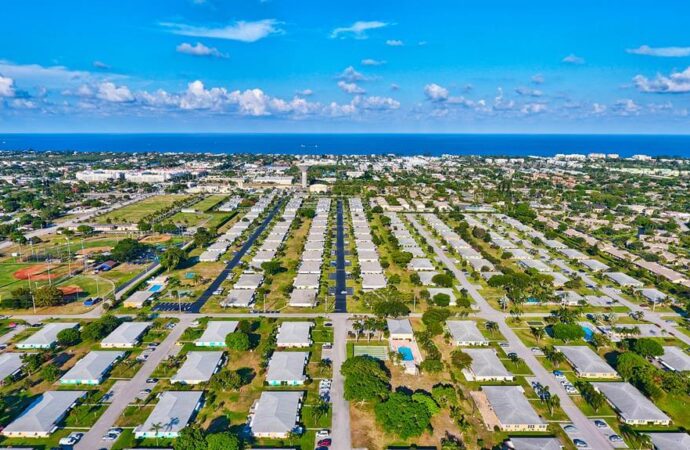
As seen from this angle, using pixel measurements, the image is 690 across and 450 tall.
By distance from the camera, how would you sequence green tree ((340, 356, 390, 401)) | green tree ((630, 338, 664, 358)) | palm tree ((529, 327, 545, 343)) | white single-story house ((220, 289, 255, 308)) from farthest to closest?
white single-story house ((220, 289, 255, 308))
palm tree ((529, 327, 545, 343))
green tree ((630, 338, 664, 358))
green tree ((340, 356, 390, 401))

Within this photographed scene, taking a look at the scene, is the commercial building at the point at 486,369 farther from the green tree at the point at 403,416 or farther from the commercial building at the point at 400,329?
the green tree at the point at 403,416

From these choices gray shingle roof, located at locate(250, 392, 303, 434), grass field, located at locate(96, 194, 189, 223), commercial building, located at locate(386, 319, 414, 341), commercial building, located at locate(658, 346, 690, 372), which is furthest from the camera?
grass field, located at locate(96, 194, 189, 223)

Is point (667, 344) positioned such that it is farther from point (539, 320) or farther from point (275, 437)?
point (275, 437)

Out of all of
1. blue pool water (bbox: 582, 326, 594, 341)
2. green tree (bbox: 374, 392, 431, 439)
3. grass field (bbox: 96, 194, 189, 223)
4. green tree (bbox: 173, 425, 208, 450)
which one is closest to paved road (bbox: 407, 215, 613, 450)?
blue pool water (bbox: 582, 326, 594, 341)

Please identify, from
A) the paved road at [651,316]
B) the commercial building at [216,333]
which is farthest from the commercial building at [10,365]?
the paved road at [651,316]

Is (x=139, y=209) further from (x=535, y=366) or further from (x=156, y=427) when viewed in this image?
(x=535, y=366)

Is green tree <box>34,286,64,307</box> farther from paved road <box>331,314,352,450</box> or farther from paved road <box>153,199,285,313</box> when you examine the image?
paved road <box>331,314,352,450</box>

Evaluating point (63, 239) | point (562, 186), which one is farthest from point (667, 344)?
point (562, 186)
